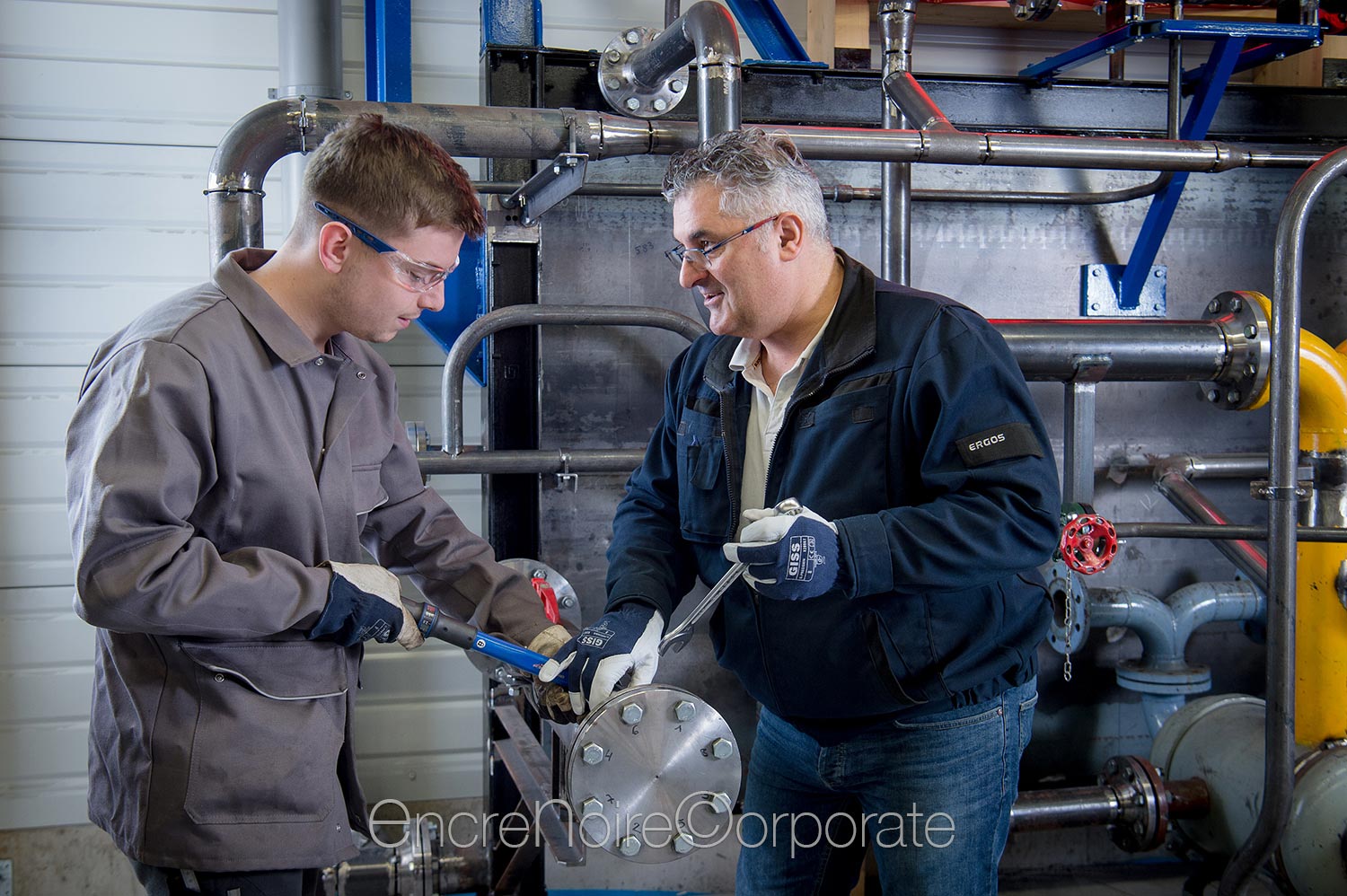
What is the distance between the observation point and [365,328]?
1.44 metres

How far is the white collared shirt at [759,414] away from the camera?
157 cm

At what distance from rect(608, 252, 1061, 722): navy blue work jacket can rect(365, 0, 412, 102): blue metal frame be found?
4.81ft

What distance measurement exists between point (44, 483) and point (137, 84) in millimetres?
1005

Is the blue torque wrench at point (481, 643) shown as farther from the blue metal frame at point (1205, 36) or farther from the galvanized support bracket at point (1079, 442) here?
the blue metal frame at point (1205, 36)

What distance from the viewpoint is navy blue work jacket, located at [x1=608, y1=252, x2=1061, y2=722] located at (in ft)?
4.43

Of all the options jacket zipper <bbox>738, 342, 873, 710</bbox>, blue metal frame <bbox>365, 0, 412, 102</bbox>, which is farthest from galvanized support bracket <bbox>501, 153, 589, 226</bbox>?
jacket zipper <bbox>738, 342, 873, 710</bbox>

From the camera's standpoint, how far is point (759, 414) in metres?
1.62

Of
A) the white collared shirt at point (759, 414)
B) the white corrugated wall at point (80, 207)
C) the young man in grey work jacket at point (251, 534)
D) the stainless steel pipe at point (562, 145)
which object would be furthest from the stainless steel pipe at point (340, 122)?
the white corrugated wall at point (80, 207)

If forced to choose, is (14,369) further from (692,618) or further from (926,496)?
(926,496)

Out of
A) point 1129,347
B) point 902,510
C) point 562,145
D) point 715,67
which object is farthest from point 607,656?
point 1129,347

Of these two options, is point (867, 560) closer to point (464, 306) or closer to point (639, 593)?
point (639, 593)

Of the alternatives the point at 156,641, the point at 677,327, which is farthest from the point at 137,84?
the point at 156,641

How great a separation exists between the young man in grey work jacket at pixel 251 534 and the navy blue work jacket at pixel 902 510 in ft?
1.49

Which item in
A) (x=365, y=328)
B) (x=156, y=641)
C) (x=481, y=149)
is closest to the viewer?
(x=156, y=641)
